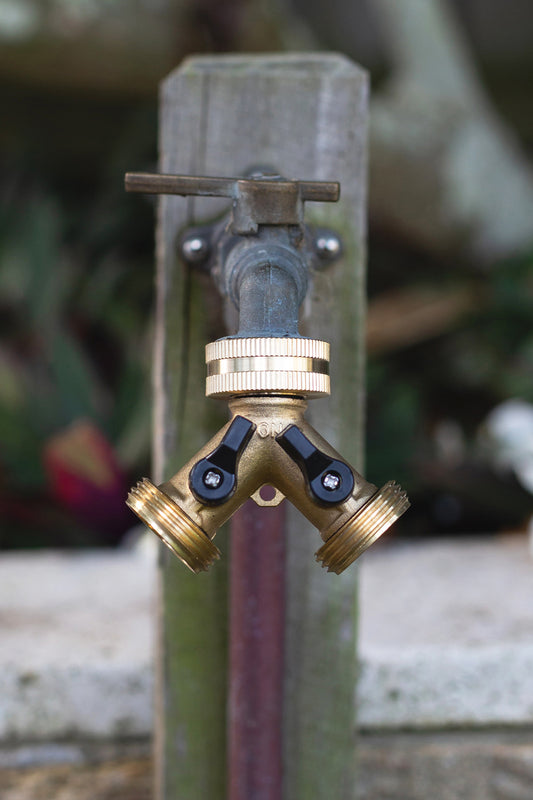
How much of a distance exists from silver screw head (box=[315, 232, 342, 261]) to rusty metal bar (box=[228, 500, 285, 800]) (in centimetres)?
25

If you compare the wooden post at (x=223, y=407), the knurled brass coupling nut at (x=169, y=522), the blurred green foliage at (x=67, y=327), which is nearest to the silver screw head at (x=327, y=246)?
the wooden post at (x=223, y=407)

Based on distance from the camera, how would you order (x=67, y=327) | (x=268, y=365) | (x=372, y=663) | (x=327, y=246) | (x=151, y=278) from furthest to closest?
1. (x=151, y=278)
2. (x=67, y=327)
3. (x=372, y=663)
4. (x=327, y=246)
5. (x=268, y=365)

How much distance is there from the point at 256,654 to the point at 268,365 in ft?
1.18

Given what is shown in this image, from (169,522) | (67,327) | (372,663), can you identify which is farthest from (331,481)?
(67,327)

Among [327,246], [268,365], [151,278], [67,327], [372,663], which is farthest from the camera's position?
[151,278]

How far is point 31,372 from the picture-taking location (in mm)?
2471

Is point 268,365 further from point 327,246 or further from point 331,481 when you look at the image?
point 327,246

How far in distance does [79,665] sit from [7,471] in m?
1.22

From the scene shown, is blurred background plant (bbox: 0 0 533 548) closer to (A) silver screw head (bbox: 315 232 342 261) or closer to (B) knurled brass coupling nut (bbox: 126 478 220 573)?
(A) silver screw head (bbox: 315 232 342 261)

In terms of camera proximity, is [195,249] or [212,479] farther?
[195,249]

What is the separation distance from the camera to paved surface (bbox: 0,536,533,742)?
0.99 m

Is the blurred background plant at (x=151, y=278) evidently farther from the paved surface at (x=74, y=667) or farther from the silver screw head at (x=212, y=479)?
the silver screw head at (x=212, y=479)

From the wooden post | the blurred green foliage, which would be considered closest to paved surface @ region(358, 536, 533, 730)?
the wooden post

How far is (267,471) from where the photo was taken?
0.60m
